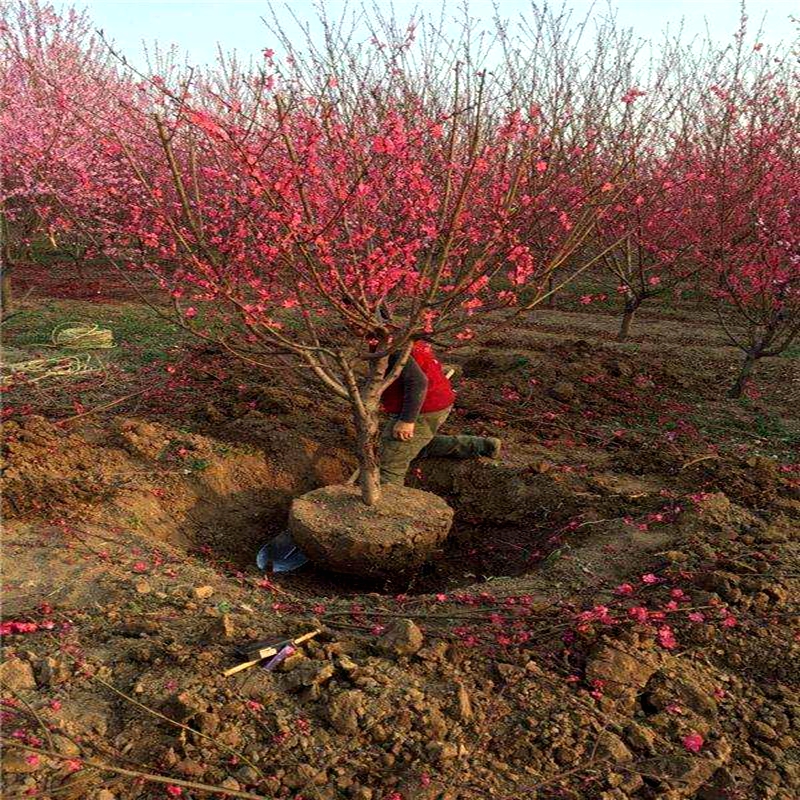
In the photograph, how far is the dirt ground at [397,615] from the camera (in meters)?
2.50

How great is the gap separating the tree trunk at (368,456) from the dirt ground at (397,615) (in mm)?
581

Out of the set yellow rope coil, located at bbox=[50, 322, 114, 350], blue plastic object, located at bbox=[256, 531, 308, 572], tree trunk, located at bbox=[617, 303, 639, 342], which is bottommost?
blue plastic object, located at bbox=[256, 531, 308, 572]

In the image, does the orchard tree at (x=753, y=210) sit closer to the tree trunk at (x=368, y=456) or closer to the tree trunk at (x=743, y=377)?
the tree trunk at (x=743, y=377)

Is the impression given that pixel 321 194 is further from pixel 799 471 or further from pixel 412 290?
pixel 799 471

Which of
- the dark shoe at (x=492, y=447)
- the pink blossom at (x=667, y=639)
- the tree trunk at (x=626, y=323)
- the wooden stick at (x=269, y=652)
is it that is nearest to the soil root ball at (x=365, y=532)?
the dark shoe at (x=492, y=447)

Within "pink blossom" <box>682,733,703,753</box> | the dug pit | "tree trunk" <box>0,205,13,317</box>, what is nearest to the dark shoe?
the dug pit

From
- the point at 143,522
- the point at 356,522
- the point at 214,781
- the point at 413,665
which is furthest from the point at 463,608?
the point at 143,522

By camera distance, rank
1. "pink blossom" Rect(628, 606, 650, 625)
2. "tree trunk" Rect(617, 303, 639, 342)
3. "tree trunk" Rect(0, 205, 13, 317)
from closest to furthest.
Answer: "pink blossom" Rect(628, 606, 650, 625) < "tree trunk" Rect(617, 303, 639, 342) < "tree trunk" Rect(0, 205, 13, 317)

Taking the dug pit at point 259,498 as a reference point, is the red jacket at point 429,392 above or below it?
above

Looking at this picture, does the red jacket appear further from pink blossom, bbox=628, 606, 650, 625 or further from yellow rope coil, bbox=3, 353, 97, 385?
yellow rope coil, bbox=3, 353, 97, 385

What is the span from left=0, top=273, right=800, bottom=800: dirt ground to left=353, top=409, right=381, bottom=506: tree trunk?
0.58 metres

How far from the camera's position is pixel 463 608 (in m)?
3.66

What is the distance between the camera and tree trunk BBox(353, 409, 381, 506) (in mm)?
4672

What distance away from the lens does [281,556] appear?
15.5ft
